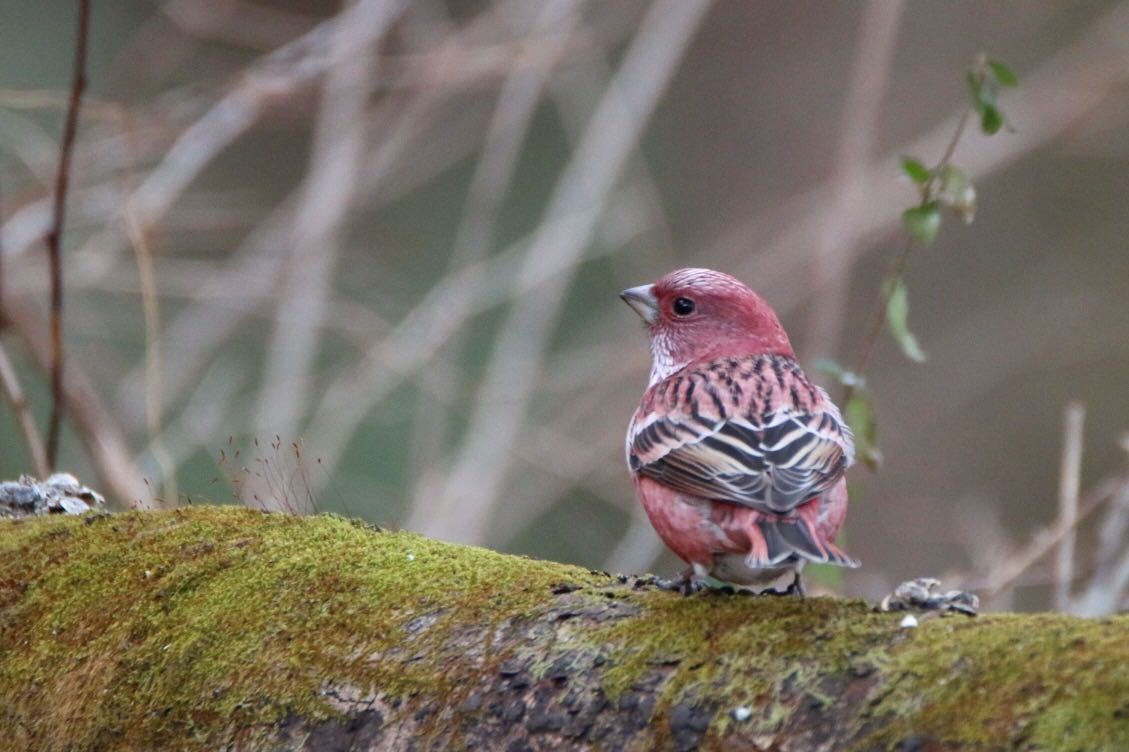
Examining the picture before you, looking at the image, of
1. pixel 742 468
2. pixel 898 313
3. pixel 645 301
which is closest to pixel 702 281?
pixel 645 301

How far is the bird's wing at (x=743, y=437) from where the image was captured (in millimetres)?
3139

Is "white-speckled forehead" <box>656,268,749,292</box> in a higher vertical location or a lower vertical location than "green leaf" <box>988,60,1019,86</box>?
lower

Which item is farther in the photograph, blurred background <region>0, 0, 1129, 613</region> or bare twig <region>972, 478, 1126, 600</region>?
blurred background <region>0, 0, 1129, 613</region>

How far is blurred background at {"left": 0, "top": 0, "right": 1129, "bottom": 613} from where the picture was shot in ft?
19.2

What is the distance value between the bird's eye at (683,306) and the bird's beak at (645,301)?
0.09 m

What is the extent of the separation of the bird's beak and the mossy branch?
1.69 m

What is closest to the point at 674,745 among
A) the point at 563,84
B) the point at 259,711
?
the point at 259,711

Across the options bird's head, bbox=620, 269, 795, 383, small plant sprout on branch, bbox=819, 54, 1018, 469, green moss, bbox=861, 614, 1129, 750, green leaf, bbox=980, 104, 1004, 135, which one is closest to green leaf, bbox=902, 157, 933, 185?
small plant sprout on branch, bbox=819, 54, 1018, 469

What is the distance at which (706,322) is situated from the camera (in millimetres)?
4344

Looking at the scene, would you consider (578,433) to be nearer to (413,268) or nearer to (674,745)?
(413,268)

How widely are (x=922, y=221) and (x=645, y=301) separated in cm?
98

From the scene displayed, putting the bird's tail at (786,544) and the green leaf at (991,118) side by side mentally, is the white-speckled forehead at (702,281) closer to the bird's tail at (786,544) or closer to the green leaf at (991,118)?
the green leaf at (991,118)

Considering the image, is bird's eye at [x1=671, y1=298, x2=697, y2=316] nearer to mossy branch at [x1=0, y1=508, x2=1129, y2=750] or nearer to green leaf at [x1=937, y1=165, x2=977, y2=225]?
green leaf at [x1=937, y1=165, x2=977, y2=225]

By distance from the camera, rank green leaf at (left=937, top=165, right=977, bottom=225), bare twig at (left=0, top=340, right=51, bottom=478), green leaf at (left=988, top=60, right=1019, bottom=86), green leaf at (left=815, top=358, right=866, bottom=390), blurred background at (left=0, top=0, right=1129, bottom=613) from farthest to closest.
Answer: blurred background at (left=0, top=0, right=1129, bottom=613)
green leaf at (left=815, top=358, right=866, bottom=390)
bare twig at (left=0, top=340, right=51, bottom=478)
green leaf at (left=937, top=165, right=977, bottom=225)
green leaf at (left=988, top=60, right=1019, bottom=86)
